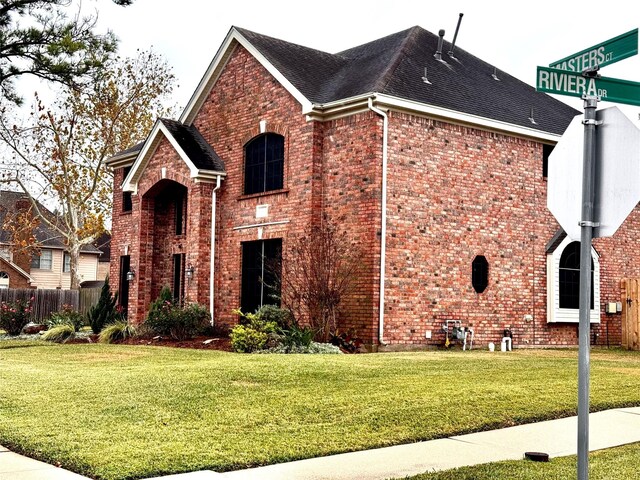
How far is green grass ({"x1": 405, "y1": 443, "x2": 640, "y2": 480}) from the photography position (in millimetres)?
6406

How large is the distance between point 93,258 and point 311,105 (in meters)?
42.6

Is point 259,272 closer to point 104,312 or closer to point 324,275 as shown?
point 324,275

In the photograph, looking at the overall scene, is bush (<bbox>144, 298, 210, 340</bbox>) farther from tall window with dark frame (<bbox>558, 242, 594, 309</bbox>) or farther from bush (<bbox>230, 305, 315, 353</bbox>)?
tall window with dark frame (<bbox>558, 242, 594, 309</bbox>)

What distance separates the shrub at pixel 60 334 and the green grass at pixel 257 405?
7720mm

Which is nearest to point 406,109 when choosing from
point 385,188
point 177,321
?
point 385,188

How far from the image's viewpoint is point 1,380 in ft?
40.2

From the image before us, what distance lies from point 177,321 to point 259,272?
267 cm

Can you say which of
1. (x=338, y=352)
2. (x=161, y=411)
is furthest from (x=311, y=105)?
(x=161, y=411)

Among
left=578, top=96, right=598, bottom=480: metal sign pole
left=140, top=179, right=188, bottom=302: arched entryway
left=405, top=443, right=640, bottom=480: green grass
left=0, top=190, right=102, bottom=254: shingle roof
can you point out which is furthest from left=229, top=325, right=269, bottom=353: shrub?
left=0, top=190, right=102, bottom=254: shingle roof

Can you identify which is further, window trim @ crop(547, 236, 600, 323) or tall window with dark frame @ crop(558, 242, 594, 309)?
tall window with dark frame @ crop(558, 242, 594, 309)

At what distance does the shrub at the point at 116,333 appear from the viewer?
22109 millimetres

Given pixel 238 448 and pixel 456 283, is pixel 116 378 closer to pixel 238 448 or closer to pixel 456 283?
pixel 238 448

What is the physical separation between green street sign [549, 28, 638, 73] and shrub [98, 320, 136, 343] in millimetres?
18323

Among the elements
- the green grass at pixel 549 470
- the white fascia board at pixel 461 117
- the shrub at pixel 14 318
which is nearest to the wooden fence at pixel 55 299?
the shrub at pixel 14 318
